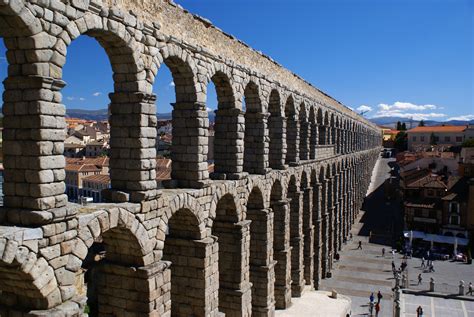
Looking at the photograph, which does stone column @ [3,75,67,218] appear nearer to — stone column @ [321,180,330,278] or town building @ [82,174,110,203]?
stone column @ [321,180,330,278]

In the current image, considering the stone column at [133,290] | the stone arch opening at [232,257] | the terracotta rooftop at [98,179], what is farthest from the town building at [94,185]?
the stone column at [133,290]

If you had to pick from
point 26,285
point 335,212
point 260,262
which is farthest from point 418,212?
point 26,285

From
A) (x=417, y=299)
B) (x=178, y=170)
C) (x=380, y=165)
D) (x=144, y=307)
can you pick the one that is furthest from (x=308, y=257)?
(x=380, y=165)

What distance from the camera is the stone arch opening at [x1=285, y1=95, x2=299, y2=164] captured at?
90.0ft

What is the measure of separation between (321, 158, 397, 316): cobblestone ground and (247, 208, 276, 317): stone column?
38.6 ft

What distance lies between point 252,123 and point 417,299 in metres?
22.1

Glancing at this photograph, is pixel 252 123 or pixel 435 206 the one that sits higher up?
pixel 252 123

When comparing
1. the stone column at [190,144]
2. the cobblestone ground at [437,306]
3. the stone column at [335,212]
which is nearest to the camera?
the stone column at [190,144]

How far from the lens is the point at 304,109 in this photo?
30.4 metres

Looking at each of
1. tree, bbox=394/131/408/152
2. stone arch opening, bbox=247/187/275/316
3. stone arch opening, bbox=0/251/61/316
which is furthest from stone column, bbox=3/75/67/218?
tree, bbox=394/131/408/152

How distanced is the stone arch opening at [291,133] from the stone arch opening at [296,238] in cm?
182

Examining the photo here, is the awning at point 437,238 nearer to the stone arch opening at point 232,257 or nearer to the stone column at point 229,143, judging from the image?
the stone arch opening at point 232,257

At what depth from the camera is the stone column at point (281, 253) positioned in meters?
25.4

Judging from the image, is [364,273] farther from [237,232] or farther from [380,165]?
[380,165]
